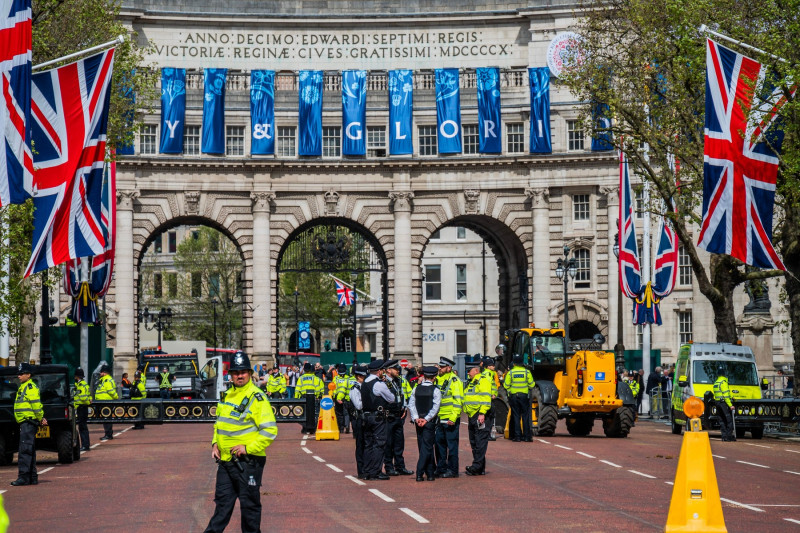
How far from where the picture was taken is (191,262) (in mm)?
97250

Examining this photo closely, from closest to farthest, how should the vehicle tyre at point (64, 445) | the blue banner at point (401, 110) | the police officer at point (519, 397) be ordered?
the vehicle tyre at point (64, 445)
the police officer at point (519, 397)
the blue banner at point (401, 110)

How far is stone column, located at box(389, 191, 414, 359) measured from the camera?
220 feet

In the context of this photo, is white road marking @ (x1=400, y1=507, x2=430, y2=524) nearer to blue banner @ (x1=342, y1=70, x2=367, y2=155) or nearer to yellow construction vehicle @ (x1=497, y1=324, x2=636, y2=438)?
yellow construction vehicle @ (x1=497, y1=324, x2=636, y2=438)

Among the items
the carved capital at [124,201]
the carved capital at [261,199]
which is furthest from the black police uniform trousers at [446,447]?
the carved capital at [124,201]

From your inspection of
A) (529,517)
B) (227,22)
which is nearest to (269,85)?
(227,22)

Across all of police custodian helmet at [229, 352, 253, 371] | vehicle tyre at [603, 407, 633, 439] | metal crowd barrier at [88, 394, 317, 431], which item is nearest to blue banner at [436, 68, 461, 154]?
vehicle tyre at [603, 407, 633, 439]

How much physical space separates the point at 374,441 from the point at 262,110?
145 feet

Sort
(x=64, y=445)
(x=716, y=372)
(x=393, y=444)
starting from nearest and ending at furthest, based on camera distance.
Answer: (x=393, y=444), (x=64, y=445), (x=716, y=372)

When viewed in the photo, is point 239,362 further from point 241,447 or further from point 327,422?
point 327,422

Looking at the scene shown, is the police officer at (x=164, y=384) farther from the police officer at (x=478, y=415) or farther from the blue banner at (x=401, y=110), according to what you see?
the police officer at (x=478, y=415)

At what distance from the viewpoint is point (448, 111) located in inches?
2589

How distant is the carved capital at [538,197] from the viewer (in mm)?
66938

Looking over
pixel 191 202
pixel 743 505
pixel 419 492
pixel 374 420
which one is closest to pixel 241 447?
pixel 419 492

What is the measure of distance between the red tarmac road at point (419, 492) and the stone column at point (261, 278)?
1337 inches
